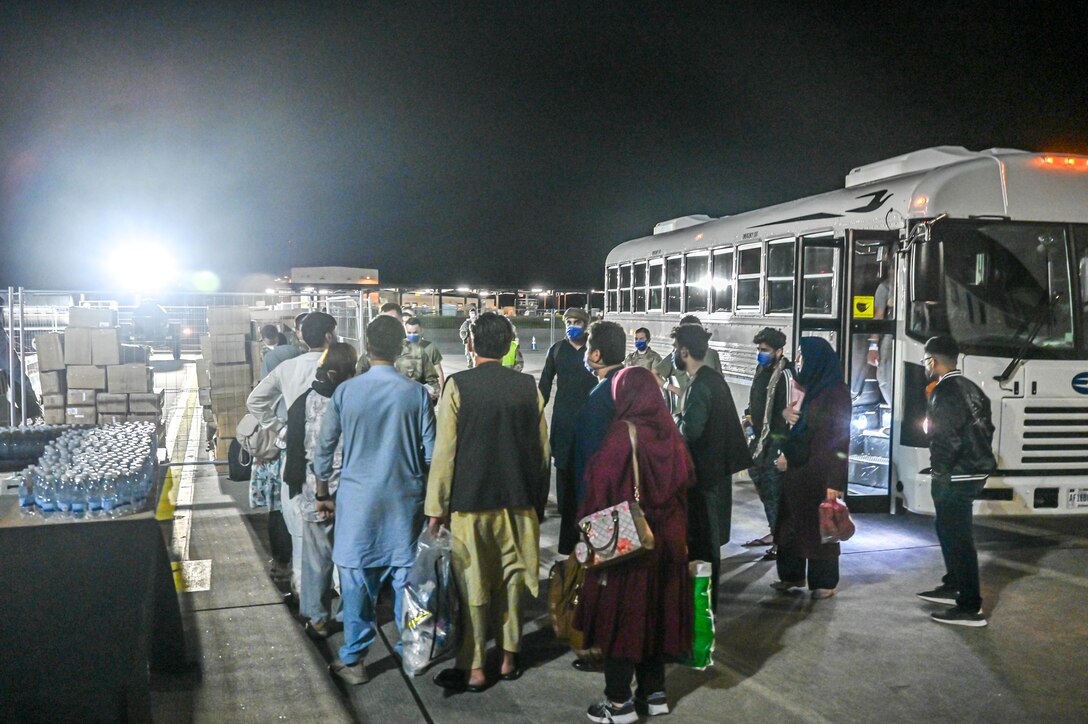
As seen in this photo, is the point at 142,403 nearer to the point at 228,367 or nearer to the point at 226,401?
the point at 226,401

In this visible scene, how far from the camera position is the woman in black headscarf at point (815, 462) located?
556 cm

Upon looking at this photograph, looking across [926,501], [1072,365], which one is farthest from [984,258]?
[926,501]

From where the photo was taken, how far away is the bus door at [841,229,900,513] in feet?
23.2

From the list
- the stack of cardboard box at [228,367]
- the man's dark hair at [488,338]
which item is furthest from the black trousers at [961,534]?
the stack of cardboard box at [228,367]

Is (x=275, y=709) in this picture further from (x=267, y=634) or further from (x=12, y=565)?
(x=12, y=565)

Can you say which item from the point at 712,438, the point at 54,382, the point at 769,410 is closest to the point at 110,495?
the point at 712,438

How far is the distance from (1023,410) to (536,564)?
180 inches

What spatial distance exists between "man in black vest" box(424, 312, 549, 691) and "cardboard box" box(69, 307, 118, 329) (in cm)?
626

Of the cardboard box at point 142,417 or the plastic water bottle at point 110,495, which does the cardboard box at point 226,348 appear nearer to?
the cardboard box at point 142,417

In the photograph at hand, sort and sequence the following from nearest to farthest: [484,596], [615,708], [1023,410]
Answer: [615,708], [484,596], [1023,410]

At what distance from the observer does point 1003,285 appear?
688cm

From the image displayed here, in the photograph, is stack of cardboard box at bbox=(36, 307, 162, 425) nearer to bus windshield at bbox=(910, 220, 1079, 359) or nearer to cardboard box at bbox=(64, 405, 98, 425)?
cardboard box at bbox=(64, 405, 98, 425)

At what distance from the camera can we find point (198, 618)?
5184mm

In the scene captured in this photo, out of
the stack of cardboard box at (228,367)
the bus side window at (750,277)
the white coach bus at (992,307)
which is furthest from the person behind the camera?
the bus side window at (750,277)
